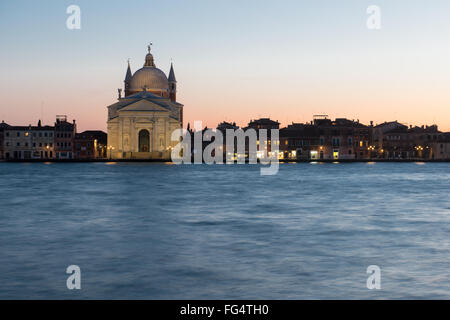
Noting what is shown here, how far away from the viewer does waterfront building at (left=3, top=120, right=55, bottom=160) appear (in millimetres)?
95500

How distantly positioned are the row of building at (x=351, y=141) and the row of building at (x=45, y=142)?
64.6ft

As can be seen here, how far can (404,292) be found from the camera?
984cm

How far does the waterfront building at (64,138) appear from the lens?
9550 cm

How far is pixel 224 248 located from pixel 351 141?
8784 centimetres

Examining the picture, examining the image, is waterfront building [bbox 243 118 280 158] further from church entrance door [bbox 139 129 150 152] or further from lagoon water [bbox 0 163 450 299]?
lagoon water [bbox 0 163 450 299]

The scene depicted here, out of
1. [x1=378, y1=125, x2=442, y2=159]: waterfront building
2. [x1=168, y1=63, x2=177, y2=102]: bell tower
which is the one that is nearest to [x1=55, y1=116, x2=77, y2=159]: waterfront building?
[x1=168, y1=63, x2=177, y2=102]: bell tower

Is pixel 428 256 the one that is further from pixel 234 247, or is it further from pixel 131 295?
pixel 131 295

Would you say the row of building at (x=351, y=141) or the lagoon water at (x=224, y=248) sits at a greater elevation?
the row of building at (x=351, y=141)

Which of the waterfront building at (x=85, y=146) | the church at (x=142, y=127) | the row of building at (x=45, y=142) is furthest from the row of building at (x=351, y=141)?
the row of building at (x=45, y=142)

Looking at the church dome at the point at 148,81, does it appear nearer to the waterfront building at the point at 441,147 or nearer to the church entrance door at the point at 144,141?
the church entrance door at the point at 144,141

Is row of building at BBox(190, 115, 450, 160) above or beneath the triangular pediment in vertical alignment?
beneath

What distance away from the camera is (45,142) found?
96188 mm

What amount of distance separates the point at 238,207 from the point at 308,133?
73.8m
